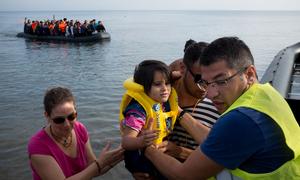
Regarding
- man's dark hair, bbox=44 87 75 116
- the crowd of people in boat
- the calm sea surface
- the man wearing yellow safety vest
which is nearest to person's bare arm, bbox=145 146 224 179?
the man wearing yellow safety vest

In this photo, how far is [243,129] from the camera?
166cm

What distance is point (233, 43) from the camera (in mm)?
1988

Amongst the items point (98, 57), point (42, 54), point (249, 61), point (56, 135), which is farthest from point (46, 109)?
point (42, 54)

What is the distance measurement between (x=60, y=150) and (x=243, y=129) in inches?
67.1

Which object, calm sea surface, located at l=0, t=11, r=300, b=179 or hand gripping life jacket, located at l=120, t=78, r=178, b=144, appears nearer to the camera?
hand gripping life jacket, located at l=120, t=78, r=178, b=144

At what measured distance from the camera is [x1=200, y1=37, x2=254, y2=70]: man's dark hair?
1944 mm

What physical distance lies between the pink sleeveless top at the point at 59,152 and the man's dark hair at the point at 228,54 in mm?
1497

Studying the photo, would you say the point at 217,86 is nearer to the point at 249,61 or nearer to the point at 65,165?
the point at 249,61

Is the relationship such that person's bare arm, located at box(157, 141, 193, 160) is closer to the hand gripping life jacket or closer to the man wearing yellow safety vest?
the hand gripping life jacket

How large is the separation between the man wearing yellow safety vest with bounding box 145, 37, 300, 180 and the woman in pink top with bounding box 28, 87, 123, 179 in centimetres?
102

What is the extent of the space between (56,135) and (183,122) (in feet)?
3.54

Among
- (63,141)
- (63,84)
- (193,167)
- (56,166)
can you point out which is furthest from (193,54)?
(63,84)

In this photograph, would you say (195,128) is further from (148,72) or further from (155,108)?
(148,72)

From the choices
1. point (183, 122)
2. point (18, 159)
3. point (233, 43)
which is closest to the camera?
point (233, 43)
